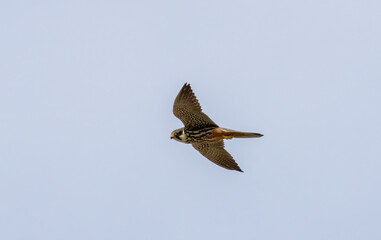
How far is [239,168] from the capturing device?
16.5m

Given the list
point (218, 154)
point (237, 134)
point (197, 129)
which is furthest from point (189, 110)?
point (218, 154)

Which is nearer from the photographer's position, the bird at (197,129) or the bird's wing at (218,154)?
the bird at (197,129)

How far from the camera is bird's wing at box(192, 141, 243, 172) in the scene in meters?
16.5

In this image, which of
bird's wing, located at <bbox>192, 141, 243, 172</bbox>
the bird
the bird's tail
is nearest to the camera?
the bird's tail

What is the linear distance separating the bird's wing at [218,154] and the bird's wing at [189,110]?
1.00m

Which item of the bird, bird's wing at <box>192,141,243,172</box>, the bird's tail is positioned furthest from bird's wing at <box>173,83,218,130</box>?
bird's wing at <box>192,141,243,172</box>

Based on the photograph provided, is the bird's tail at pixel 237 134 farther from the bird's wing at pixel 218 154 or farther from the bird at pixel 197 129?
the bird's wing at pixel 218 154

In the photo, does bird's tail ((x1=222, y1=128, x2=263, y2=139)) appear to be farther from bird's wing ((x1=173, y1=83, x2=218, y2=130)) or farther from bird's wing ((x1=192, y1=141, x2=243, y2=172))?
bird's wing ((x1=192, y1=141, x2=243, y2=172))

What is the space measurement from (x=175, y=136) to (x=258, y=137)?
8.24 ft

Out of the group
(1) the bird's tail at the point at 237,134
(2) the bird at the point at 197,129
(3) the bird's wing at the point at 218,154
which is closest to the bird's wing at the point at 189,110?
(2) the bird at the point at 197,129

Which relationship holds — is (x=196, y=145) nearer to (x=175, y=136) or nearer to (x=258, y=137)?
(x=175, y=136)

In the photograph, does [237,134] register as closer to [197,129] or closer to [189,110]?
[197,129]

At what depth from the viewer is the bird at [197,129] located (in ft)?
49.3

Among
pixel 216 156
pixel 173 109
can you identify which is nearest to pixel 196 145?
pixel 216 156
